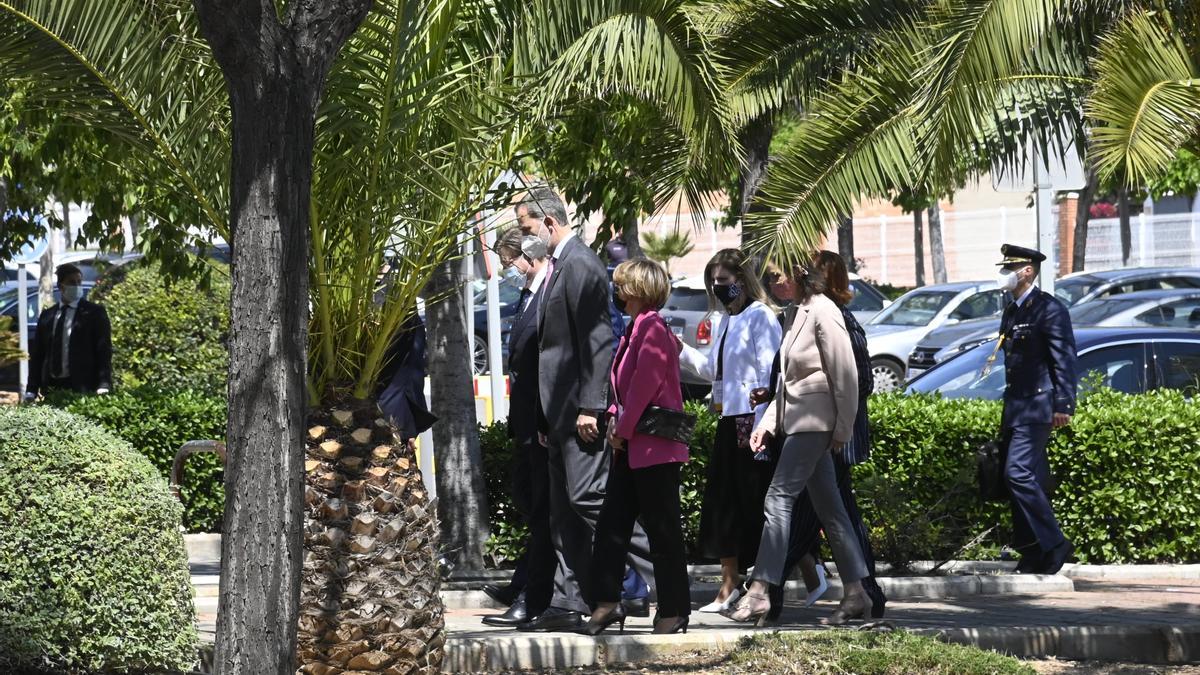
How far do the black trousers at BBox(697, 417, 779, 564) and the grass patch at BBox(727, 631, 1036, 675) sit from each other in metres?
1.72

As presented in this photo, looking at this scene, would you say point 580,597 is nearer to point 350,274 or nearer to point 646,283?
point 646,283

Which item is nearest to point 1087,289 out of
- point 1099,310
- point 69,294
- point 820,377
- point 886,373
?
point 886,373

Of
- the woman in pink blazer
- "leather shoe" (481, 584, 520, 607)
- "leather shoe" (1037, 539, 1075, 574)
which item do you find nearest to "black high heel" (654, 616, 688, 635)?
the woman in pink blazer

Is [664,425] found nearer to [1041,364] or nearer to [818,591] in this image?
[818,591]

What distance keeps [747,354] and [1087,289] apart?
15.6 m

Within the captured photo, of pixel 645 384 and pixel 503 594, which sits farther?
pixel 503 594

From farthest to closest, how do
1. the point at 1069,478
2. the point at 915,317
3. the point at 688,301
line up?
the point at 688,301
the point at 915,317
the point at 1069,478

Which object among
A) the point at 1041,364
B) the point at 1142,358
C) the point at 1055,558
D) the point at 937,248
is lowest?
the point at 1055,558

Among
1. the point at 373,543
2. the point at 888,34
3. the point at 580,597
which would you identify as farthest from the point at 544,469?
the point at 888,34

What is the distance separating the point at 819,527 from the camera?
7859mm

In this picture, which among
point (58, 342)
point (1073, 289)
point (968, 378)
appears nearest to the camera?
point (968, 378)

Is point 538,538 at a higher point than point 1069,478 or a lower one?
lower

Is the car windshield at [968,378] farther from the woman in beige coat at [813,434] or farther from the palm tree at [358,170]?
the palm tree at [358,170]

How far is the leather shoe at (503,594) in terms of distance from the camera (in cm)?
817
